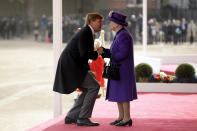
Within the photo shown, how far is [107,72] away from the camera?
7160mm

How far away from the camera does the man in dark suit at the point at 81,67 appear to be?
6945mm

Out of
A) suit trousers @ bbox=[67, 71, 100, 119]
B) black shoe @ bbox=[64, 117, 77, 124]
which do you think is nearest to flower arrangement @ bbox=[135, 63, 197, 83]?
black shoe @ bbox=[64, 117, 77, 124]

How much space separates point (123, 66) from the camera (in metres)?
7.04

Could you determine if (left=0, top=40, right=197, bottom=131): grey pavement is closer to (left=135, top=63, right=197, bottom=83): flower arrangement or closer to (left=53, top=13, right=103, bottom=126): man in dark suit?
(left=135, top=63, right=197, bottom=83): flower arrangement

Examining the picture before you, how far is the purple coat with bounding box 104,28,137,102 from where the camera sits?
274 inches

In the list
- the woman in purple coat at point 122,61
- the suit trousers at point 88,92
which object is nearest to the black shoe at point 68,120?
the suit trousers at point 88,92

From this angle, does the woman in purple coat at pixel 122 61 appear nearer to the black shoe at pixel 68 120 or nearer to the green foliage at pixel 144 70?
the black shoe at pixel 68 120

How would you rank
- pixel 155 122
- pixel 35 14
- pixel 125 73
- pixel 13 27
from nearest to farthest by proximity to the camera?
1. pixel 125 73
2. pixel 155 122
3. pixel 13 27
4. pixel 35 14

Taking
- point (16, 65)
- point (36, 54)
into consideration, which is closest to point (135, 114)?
point (16, 65)

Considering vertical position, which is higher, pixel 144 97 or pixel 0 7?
pixel 0 7

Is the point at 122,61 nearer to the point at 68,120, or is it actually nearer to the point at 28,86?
the point at 68,120

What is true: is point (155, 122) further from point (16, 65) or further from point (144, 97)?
point (16, 65)

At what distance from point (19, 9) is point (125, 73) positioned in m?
46.6

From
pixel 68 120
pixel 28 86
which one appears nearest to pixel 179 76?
pixel 68 120
